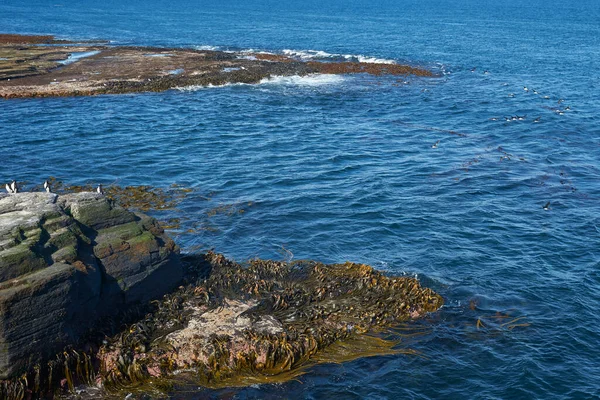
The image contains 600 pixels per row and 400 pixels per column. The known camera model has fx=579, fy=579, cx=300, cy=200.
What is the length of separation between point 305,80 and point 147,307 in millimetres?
48208

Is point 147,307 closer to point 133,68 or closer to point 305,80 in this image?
point 305,80

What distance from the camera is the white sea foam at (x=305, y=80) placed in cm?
6256

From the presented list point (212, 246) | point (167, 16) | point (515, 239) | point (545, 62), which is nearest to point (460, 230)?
point (515, 239)

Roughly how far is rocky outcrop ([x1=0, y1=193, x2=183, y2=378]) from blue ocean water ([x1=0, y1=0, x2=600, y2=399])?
13.7ft

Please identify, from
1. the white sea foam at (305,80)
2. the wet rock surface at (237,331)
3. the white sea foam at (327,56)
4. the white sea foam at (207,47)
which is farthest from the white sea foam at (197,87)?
the wet rock surface at (237,331)

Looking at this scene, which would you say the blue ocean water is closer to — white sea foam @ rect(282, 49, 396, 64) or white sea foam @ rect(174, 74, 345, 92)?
white sea foam @ rect(174, 74, 345, 92)

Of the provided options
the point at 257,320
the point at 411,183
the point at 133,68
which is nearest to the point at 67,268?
the point at 257,320

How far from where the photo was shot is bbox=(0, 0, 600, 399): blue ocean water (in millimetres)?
18141

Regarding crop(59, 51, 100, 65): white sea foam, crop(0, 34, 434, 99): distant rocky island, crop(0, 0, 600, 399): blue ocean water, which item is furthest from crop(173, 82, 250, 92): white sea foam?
crop(59, 51, 100, 65): white sea foam

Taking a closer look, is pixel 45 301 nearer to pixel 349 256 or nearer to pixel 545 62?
pixel 349 256

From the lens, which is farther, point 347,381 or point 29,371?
point 347,381

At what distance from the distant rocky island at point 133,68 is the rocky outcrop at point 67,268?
130 feet

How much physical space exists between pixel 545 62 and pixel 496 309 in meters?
65.3

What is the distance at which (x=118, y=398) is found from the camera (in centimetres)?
1599
